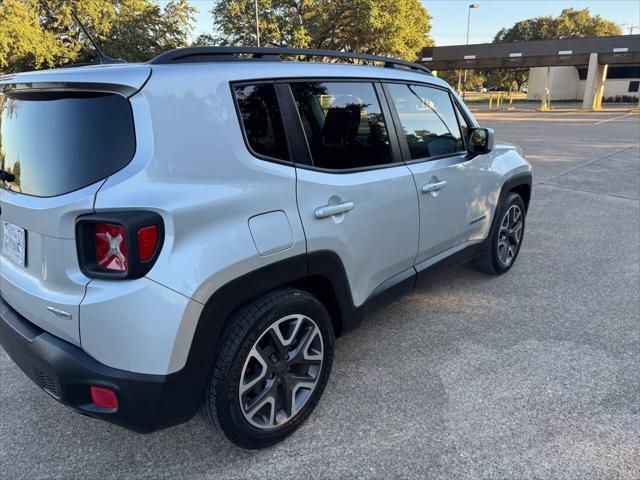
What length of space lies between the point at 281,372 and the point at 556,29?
73.0 m

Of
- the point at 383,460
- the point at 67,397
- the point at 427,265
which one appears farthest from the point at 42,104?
the point at 427,265

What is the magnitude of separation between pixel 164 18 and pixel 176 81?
104 feet

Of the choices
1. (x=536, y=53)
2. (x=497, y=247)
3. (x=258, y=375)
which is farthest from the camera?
(x=536, y=53)

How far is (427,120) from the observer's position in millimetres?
3246

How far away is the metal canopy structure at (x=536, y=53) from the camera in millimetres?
31969

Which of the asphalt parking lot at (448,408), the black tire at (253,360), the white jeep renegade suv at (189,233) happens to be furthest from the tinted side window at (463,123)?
the black tire at (253,360)

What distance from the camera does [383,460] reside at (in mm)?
2199

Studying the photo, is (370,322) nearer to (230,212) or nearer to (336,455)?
(336,455)

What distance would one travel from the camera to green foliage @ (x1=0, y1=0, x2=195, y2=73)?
78.3 feet

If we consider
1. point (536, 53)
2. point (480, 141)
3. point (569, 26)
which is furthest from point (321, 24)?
point (569, 26)

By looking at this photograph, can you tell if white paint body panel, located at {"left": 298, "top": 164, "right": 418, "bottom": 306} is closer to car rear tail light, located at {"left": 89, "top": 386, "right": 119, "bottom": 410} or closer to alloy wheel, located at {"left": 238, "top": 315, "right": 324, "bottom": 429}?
alloy wheel, located at {"left": 238, "top": 315, "right": 324, "bottom": 429}

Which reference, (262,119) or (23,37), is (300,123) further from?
(23,37)

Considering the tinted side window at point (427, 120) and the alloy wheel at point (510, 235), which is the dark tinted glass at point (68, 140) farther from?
the alloy wheel at point (510, 235)

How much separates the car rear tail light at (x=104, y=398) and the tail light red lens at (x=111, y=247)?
470 millimetres
